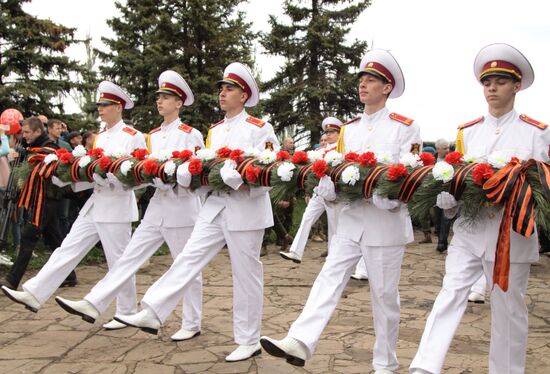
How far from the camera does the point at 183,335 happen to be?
588cm

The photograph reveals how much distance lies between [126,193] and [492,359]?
349 cm

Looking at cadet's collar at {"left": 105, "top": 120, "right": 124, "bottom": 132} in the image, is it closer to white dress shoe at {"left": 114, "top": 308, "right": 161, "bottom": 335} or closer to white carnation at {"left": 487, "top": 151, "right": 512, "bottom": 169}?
white dress shoe at {"left": 114, "top": 308, "right": 161, "bottom": 335}

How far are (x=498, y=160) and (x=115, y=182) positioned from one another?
3329 mm

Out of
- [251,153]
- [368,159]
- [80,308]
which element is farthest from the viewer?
[80,308]

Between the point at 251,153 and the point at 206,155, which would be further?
the point at 206,155

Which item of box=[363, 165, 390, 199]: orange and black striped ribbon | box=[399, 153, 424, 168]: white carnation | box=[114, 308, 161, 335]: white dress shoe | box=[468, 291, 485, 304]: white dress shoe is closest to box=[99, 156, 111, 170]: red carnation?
box=[114, 308, 161, 335]: white dress shoe

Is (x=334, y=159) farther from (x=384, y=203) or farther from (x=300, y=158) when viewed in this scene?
(x=384, y=203)

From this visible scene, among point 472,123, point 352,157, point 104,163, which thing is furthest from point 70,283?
point 472,123

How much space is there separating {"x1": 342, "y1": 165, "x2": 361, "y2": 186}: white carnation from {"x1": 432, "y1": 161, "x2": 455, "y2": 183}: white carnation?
51 centimetres

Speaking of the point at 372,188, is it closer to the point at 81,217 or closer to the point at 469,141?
the point at 469,141

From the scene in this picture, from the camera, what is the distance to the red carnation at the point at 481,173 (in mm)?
3938

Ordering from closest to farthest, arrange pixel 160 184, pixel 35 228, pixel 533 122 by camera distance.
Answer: pixel 533 122 < pixel 160 184 < pixel 35 228

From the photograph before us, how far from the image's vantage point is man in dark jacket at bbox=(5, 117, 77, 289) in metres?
7.46

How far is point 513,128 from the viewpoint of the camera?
4355mm
